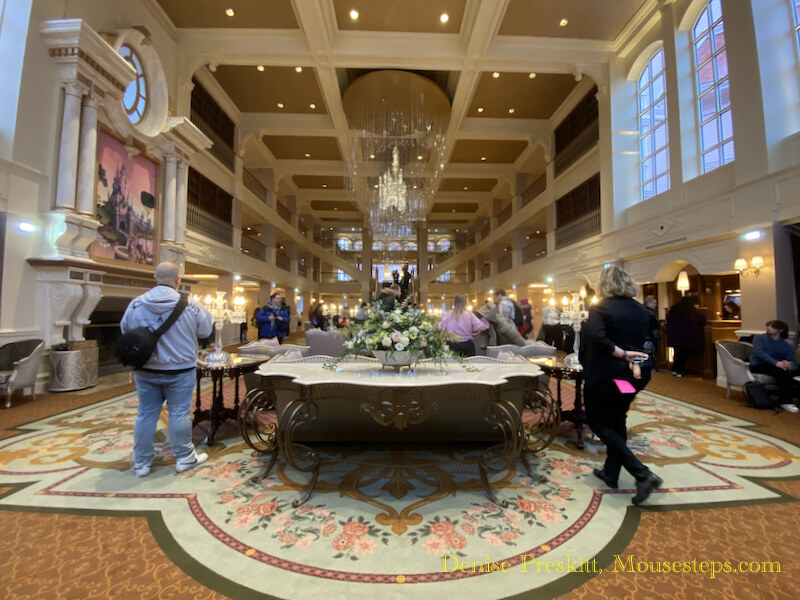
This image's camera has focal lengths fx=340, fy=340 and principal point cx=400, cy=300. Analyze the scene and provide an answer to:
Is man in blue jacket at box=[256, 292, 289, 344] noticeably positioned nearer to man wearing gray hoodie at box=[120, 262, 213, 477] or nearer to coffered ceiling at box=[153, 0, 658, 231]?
man wearing gray hoodie at box=[120, 262, 213, 477]

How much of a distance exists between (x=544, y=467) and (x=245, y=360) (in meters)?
2.95

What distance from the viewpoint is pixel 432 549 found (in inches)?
68.7

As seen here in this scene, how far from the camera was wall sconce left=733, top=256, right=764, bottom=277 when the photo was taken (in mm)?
5172

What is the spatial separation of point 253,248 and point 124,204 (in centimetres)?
784

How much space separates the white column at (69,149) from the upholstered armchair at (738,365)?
976 centimetres

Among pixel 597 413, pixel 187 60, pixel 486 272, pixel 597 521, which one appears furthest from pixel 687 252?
pixel 486 272

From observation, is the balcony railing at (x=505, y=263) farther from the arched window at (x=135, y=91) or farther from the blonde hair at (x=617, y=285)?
the blonde hair at (x=617, y=285)

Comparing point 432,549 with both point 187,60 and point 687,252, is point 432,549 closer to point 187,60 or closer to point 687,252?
point 687,252

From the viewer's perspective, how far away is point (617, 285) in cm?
226

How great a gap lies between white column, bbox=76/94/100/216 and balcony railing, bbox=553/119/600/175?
10985mm

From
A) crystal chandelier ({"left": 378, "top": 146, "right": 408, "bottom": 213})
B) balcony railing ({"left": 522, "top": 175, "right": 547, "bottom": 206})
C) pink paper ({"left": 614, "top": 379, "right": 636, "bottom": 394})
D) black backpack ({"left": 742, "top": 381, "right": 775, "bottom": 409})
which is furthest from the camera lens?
balcony railing ({"left": 522, "top": 175, "right": 547, "bottom": 206})

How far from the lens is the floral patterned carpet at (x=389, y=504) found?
1.59 m

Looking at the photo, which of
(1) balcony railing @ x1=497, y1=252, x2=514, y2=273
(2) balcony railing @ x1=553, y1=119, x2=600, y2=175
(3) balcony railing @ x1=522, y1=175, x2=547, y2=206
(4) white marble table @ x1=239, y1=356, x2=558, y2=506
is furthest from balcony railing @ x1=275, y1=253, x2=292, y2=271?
(4) white marble table @ x1=239, y1=356, x2=558, y2=506

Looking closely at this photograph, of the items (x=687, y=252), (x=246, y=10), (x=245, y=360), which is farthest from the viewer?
(x=246, y=10)
